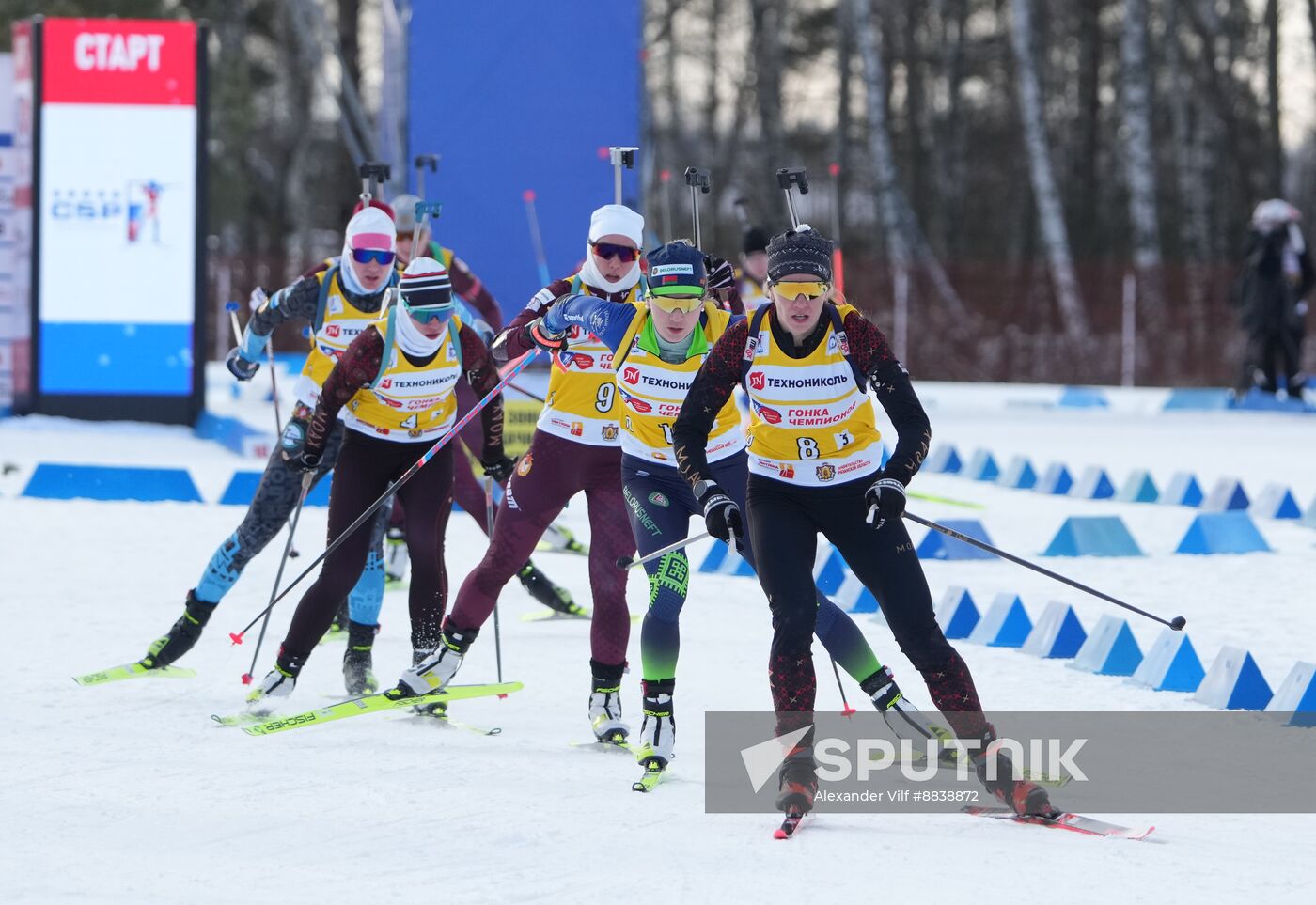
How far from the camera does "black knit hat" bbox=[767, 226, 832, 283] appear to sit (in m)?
5.21

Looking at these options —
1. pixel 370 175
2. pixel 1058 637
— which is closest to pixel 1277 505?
pixel 1058 637

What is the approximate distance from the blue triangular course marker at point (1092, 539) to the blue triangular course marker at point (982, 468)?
3582mm

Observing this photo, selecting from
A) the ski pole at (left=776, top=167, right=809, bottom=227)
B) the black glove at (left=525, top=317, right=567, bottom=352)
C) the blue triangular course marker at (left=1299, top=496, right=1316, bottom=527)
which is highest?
the ski pole at (left=776, top=167, right=809, bottom=227)

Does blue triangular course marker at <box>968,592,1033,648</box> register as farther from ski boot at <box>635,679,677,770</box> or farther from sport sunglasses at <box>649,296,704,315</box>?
sport sunglasses at <box>649,296,704,315</box>

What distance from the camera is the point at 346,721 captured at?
6457 millimetres

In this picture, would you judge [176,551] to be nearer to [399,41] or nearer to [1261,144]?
[399,41]

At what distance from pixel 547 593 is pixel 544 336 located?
8.14 ft

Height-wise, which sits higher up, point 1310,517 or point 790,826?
point 1310,517

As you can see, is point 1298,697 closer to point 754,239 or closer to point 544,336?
point 544,336

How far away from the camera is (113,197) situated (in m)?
16.2

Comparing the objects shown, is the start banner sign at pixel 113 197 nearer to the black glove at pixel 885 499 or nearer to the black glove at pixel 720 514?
the black glove at pixel 720 514

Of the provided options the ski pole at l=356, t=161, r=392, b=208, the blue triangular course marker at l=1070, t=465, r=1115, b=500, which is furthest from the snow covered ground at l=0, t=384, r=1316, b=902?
the blue triangular course marker at l=1070, t=465, r=1115, b=500

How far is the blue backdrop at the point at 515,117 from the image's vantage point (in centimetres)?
1412

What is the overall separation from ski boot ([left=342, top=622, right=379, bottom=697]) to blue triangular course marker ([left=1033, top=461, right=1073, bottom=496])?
23.6ft
